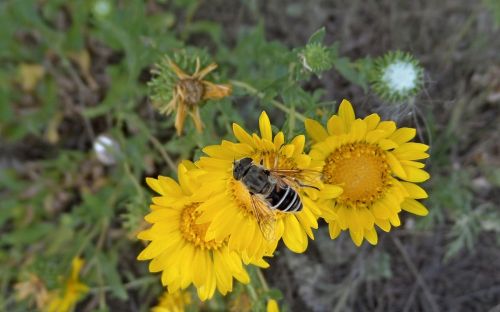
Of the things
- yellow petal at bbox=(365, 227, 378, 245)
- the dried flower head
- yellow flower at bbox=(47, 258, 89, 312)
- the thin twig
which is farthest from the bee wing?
the thin twig

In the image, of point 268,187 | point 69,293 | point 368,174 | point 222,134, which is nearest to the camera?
point 268,187

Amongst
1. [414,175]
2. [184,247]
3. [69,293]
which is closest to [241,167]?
[184,247]

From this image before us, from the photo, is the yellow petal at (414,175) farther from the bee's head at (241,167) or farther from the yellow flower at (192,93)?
the yellow flower at (192,93)

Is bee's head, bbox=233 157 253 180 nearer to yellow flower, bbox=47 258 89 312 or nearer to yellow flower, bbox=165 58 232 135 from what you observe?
yellow flower, bbox=165 58 232 135

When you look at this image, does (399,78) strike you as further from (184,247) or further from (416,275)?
(416,275)

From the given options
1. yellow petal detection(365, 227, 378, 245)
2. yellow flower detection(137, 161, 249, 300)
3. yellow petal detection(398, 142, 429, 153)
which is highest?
yellow petal detection(398, 142, 429, 153)

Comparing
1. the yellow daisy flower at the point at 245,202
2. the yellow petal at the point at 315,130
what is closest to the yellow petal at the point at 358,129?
the yellow petal at the point at 315,130

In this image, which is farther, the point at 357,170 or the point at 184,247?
the point at 184,247
